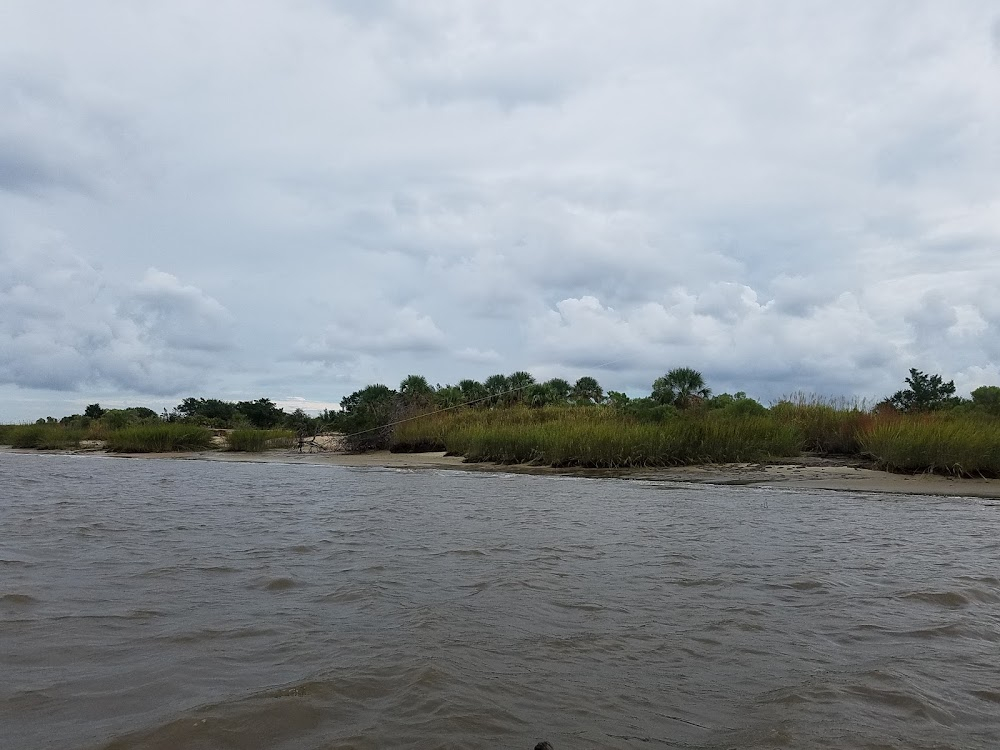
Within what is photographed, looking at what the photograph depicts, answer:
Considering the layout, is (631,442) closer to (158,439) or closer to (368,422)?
(368,422)

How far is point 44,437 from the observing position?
32750 millimetres

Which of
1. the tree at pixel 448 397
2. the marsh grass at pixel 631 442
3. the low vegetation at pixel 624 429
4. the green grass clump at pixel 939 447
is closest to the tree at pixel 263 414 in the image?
the low vegetation at pixel 624 429

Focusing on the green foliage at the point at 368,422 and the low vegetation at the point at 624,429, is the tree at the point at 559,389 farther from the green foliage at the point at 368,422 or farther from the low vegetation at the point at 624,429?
the green foliage at the point at 368,422

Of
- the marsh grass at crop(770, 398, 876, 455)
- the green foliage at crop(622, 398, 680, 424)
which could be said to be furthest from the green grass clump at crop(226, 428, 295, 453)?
the marsh grass at crop(770, 398, 876, 455)

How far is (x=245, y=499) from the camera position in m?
11.5

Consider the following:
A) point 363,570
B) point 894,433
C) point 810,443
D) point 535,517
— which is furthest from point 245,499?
point 810,443

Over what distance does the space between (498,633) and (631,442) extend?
1472 centimetres

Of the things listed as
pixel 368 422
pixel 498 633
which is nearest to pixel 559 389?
pixel 368 422

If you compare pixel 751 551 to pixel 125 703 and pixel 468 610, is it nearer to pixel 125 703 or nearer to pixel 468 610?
pixel 468 610

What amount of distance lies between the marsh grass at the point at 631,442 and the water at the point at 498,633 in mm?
9215

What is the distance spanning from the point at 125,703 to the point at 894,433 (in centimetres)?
1622

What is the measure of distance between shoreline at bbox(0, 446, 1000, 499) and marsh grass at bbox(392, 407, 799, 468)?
511 millimetres

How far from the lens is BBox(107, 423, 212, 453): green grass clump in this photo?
2841cm

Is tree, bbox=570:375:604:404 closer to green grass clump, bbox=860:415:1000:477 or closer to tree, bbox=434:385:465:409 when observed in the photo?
tree, bbox=434:385:465:409
